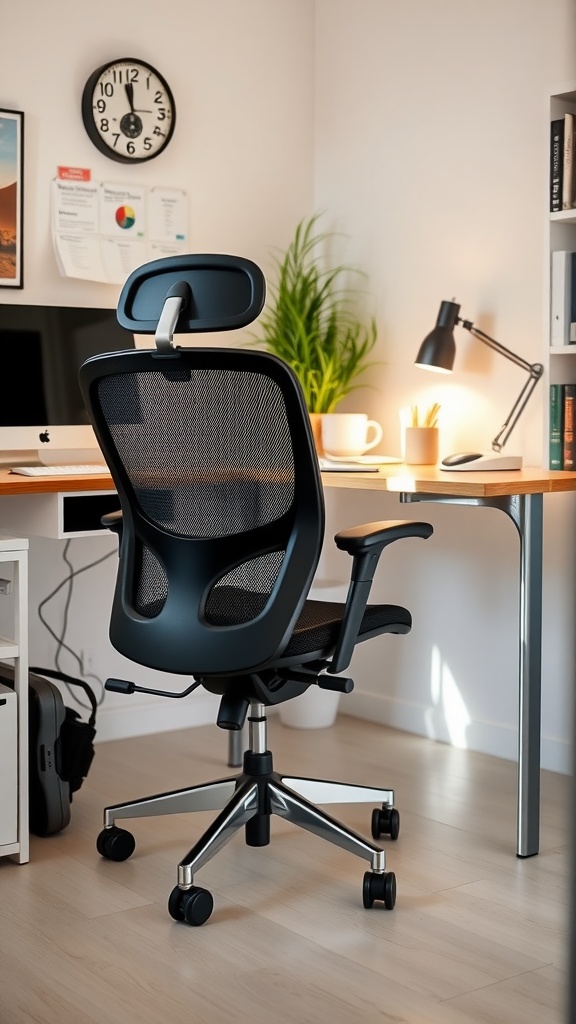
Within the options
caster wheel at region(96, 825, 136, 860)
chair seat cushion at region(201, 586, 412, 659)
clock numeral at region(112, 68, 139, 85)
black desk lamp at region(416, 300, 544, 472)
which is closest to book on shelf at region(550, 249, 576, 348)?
black desk lamp at region(416, 300, 544, 472)

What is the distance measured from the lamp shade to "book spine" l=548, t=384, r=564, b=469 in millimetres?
397

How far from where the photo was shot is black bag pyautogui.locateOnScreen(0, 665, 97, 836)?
101 inches

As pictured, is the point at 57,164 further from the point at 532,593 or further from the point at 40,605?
the point at 532,593

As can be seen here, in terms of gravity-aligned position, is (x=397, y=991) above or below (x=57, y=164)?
below

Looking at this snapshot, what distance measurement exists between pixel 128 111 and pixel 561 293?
148 cm

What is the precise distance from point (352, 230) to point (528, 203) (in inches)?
29.9

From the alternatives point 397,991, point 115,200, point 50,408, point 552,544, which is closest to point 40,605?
point 50,408

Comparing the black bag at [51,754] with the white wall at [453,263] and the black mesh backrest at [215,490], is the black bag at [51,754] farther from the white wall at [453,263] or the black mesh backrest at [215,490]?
the white wall at [453,263]

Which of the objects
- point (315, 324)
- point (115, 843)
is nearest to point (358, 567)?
point (115, 843)

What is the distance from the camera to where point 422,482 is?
8.13 feet

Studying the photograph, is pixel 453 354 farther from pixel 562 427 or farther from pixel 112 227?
pixel 112 227

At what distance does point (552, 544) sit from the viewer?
3.13m

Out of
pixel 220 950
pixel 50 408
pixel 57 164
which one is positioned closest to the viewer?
pixel 220 950

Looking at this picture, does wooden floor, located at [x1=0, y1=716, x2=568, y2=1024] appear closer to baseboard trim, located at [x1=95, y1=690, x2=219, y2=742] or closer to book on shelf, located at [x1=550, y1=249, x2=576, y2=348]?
baseboard trim, located at [x1=95, y1=690, x2=219, y2=742]
